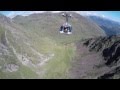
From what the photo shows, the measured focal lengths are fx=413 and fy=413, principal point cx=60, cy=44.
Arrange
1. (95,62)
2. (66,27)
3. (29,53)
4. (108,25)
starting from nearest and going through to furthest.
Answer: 1. (66,27)
2. (29,53)
3. (108,25)
4. (95,62)

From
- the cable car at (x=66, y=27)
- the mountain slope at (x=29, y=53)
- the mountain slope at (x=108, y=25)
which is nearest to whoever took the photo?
the mountain slope at (x=29, y=53)

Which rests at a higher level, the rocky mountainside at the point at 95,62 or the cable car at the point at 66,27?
the cable car at the point at 66,27

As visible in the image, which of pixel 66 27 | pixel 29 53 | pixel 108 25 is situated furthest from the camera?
pixel 108 25

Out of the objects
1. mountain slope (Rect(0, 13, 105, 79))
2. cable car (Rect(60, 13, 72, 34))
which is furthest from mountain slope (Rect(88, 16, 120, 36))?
cable car (Rect(60, 13, 72, 34))

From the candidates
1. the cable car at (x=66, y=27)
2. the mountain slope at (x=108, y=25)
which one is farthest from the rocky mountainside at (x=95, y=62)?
the cable car at (x=66, y=27)

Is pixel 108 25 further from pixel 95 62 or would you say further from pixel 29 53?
pixel 29 53

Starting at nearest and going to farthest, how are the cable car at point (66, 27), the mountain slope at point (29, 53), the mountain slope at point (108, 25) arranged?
the mountain slope at point (29, 53), the cable car at point (66, 27), the mountain slope at point (108, 25)

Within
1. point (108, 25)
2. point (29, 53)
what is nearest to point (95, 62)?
point (108, 25)

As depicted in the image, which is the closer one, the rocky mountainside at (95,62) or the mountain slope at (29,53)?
the mountain slope at (29,53)

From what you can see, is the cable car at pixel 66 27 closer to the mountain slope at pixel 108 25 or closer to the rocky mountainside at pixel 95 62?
the mountain slope at pixel 108 25

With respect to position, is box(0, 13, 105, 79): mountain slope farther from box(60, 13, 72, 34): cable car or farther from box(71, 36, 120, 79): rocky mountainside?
box(71, 36, 120, 79): rocky mountainside
